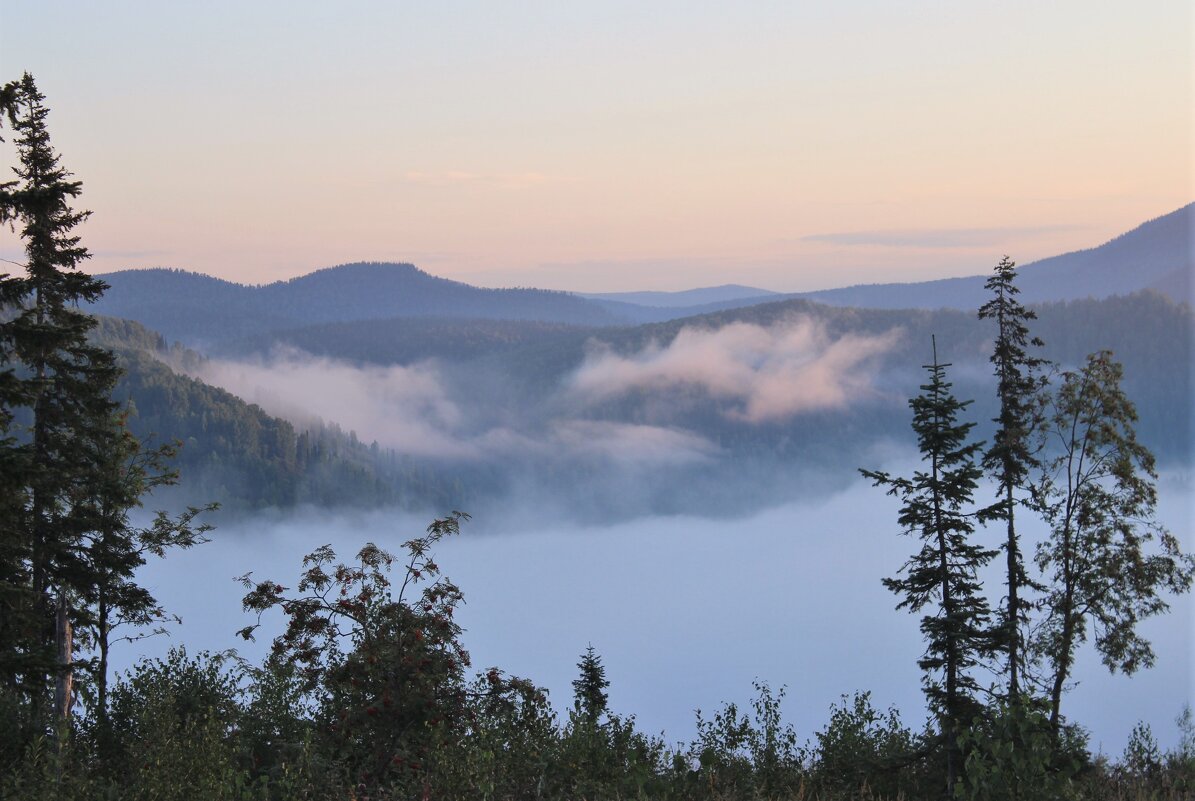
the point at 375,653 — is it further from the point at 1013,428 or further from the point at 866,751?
the point at 1013,428

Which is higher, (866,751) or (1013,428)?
(1013,428)

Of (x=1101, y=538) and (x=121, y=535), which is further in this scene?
(x=1101, y=538)

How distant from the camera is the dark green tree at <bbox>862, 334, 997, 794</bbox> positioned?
26125 millimetres

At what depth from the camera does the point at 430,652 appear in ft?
58.1

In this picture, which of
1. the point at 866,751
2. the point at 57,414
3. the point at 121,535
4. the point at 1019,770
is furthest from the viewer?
the point at 121,535

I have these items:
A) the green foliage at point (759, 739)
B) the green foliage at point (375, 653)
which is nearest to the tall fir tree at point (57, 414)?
the green foliage at point (375, 653)

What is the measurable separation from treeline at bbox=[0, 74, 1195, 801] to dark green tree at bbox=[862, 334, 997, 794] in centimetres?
7

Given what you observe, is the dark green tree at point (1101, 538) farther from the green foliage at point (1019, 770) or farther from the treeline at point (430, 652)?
the green foliage at point (1019, 770)

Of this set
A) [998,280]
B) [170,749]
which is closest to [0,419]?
[170,749]

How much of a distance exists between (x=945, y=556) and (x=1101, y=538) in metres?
7.96

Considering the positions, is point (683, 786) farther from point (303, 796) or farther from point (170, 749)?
point (170, 749)

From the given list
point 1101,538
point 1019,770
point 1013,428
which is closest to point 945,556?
point 1013,428

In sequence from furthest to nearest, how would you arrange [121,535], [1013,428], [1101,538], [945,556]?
1. [1101,538]
2. [1013,428]
3. [121,535]
4. [945,556]

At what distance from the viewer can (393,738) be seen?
1644cm
